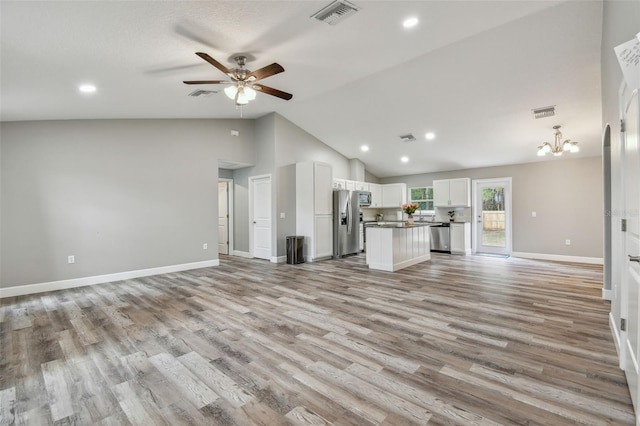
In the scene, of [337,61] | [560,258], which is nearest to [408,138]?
[337,61]

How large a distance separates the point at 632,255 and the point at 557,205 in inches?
263

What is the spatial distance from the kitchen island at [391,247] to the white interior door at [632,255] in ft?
12.2

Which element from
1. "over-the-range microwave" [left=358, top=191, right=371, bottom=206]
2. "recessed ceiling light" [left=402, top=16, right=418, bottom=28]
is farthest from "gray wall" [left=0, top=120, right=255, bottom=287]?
"recessed ceiling light" [left=402, top=16, right=418, bottom=28]

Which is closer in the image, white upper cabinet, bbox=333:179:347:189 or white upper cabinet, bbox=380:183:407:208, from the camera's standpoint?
white upper cabinet, bbox=333:179:347:189

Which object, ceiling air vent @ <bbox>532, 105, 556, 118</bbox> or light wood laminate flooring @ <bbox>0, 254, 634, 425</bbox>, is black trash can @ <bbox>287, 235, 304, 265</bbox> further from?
ceiling air vent @ <bbox>532, 105, 556, 118</bbox>

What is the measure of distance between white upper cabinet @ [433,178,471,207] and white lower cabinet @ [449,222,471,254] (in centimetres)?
62

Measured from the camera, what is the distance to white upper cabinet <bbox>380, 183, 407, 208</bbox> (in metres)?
9.50

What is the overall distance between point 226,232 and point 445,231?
19.8ft

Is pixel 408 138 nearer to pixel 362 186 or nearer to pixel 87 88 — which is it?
pixel 362 186

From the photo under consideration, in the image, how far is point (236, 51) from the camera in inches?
144

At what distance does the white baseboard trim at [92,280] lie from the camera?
177 inches

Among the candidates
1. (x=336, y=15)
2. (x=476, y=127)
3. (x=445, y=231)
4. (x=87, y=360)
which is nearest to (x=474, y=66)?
(x=476, y=127)

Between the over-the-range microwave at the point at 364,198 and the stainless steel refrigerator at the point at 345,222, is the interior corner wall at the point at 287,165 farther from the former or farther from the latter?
the over-the-range microwave at the point at 364,198

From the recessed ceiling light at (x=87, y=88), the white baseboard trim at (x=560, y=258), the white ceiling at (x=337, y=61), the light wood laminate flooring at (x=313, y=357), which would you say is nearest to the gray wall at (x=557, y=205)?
the white baseboard trim at (x=560, y=258)
